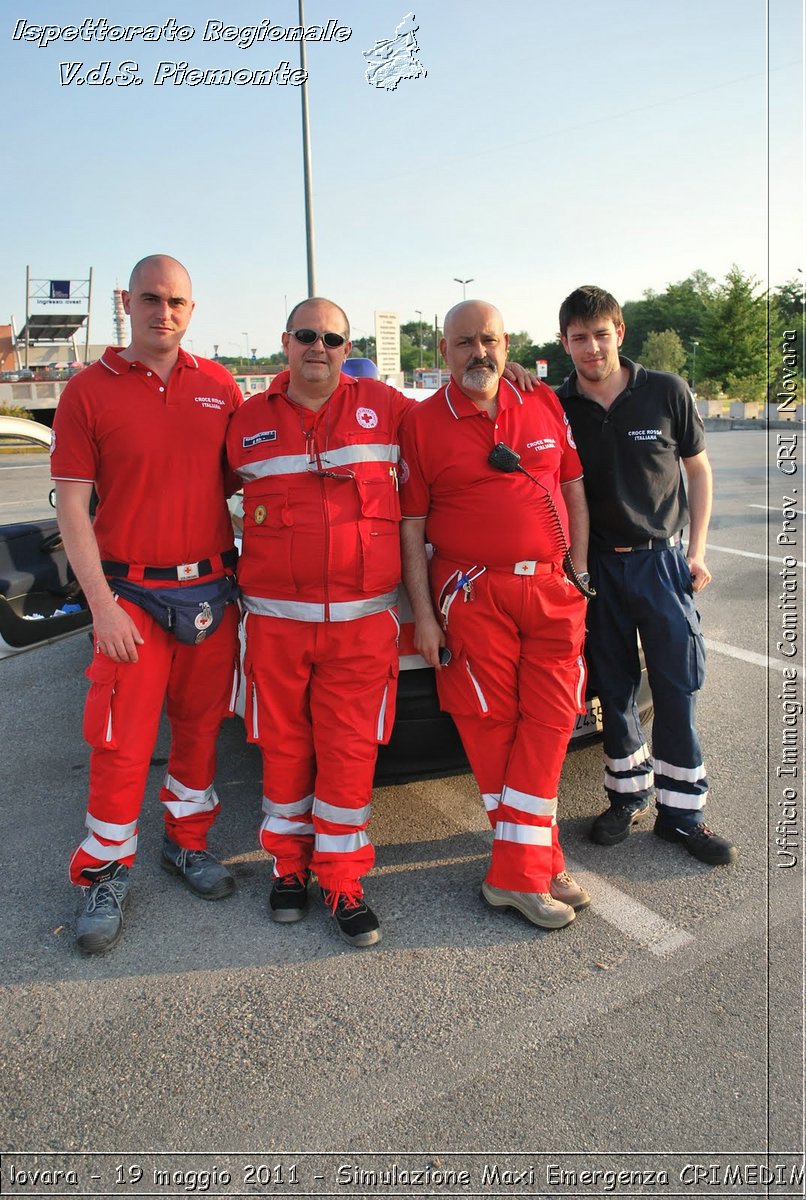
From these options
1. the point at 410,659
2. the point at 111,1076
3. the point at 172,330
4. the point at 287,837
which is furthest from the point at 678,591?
the point at 111,1076

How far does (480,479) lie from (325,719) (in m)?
0.95

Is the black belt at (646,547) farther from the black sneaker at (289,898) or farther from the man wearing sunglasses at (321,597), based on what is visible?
the black sneaker at (289,898)

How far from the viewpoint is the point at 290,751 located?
294cm

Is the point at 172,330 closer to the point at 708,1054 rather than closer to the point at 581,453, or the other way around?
the point at 581,453

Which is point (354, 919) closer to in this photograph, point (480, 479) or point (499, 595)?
point (499, 595)

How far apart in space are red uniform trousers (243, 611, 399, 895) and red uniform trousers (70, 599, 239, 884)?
0.60 ft

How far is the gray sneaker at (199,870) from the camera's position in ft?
9.81

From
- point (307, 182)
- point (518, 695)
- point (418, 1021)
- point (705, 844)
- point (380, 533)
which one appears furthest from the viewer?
point (307, 182)

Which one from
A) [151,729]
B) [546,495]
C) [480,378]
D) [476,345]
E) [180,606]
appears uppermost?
[476,345]

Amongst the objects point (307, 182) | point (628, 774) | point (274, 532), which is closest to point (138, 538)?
point (274, 532)

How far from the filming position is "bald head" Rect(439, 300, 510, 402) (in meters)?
2.83

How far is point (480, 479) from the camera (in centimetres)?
287

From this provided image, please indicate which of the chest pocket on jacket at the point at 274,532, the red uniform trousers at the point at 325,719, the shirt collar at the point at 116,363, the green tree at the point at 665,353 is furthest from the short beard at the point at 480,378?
the green tree at the point at 665,353

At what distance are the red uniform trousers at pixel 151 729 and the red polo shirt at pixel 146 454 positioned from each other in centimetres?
25
